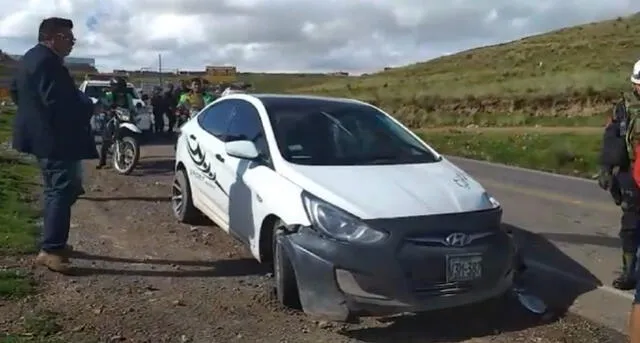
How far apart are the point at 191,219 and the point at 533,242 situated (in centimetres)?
347

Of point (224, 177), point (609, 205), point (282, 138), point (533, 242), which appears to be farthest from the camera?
point (609, 205)

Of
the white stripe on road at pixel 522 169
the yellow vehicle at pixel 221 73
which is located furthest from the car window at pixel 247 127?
the yellow vehicle at pixel 221 73

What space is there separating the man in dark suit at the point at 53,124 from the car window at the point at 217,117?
5.33 feet

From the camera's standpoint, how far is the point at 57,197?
690 centimetres

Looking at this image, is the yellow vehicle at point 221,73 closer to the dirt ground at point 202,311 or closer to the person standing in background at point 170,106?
the person standing in background at point 170,106

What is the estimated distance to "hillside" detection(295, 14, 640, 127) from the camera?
41.1 metres

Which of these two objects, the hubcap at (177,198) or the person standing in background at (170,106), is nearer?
the hubcap at (177,198)

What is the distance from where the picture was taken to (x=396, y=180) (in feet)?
20.8

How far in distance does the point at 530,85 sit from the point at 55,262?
4384 centimetres

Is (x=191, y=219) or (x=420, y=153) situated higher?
(x=420, y=153)

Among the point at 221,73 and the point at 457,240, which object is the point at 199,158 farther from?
the point at 221,73

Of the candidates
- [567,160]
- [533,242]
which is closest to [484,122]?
[567,160]

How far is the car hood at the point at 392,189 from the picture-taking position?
584 cm

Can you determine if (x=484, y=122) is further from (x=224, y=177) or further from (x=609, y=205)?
(x=224, y=177)
